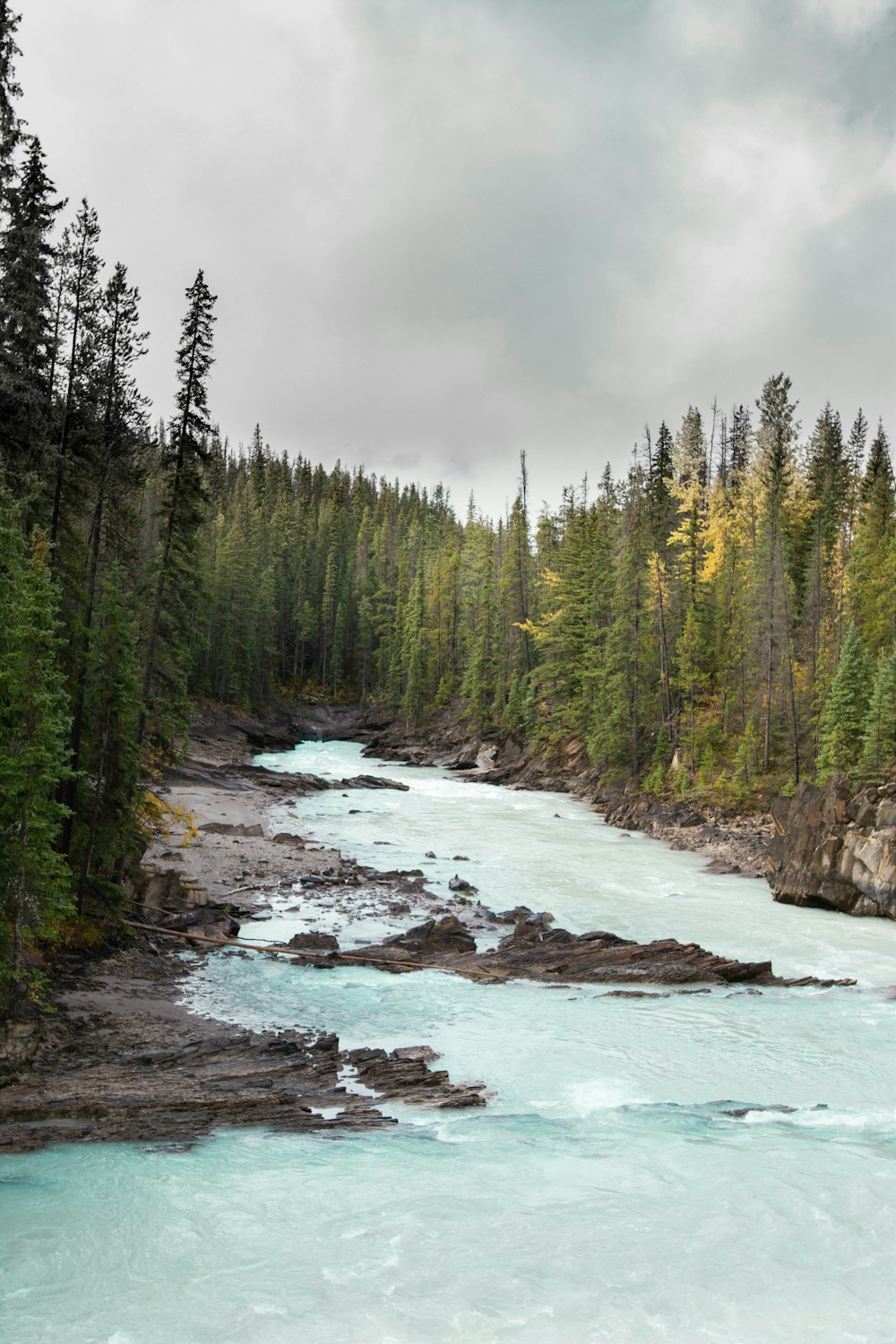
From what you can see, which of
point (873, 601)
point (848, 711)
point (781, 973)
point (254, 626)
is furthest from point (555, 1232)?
point (254, 626)

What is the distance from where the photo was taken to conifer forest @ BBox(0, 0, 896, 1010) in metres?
17.1

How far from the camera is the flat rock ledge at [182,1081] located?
460 inches

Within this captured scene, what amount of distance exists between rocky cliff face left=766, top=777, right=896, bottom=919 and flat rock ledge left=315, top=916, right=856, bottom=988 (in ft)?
25.4

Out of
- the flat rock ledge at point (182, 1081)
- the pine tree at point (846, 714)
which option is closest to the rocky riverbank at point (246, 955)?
the flat rock ledge at point (182, 1081)

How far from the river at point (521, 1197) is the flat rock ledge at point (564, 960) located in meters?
0.97

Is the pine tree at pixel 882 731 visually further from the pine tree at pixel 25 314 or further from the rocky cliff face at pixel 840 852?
the pine tree at pixel 25 314

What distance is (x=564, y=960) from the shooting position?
20359 mm

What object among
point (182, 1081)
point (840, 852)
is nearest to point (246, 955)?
point (182, 1081)

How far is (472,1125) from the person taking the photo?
41.4ft

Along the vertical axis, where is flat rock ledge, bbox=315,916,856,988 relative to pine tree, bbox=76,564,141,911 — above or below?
below

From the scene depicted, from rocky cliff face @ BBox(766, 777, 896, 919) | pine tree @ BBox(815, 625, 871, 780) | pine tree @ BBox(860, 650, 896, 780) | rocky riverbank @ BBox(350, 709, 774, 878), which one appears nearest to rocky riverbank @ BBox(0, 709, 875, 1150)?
rocky cliff face @ BBox(766, 777, 896, 919)

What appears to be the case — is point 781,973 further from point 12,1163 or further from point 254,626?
point 254,626

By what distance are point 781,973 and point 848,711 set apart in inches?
748

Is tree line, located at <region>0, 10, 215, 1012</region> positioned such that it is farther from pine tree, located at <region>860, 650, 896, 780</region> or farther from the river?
pine tree, located at <region>860, 650, 896, 780</region>
